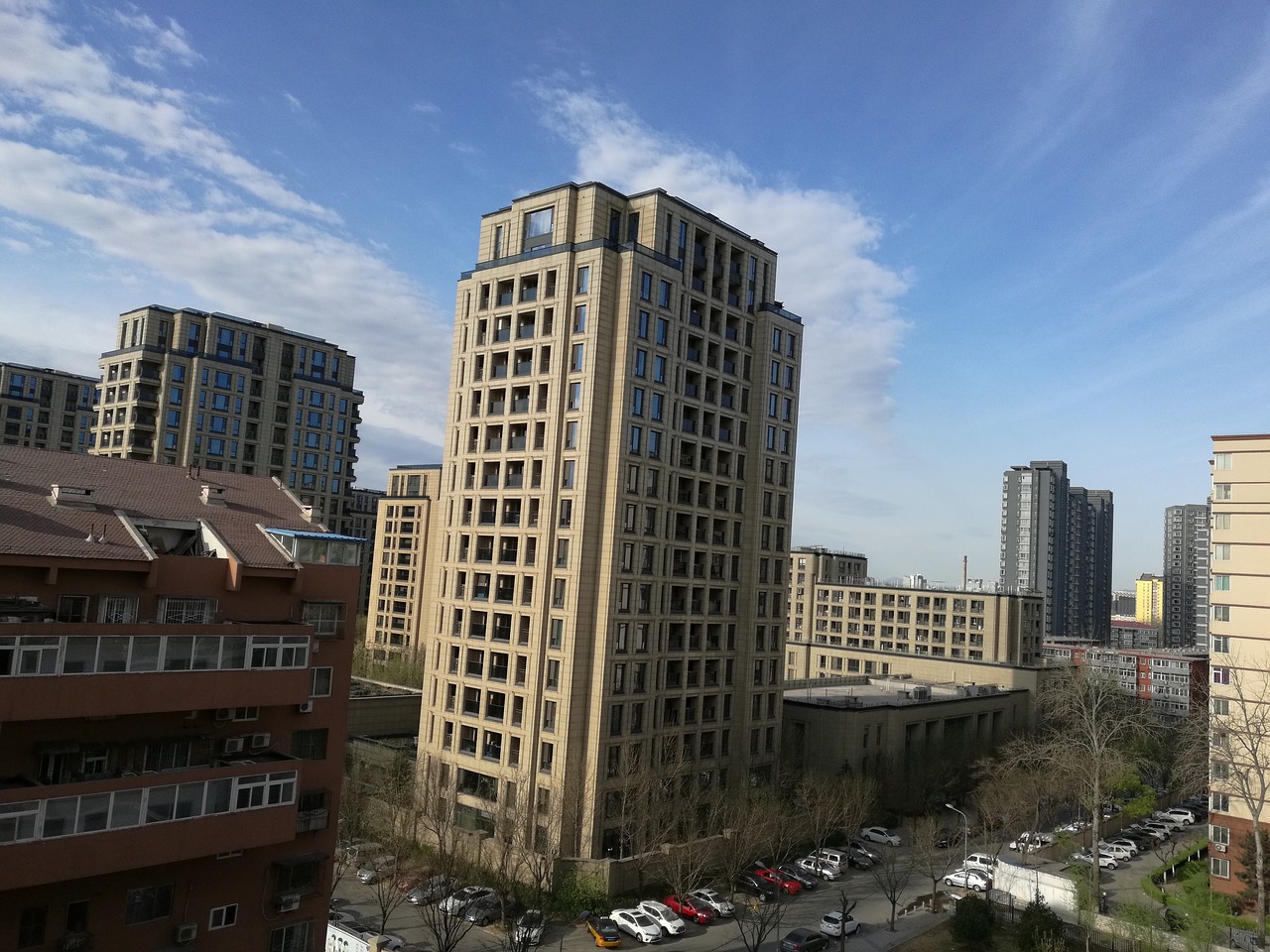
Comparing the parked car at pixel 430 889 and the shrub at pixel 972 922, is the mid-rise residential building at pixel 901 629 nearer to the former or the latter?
the shrub at pixel 972 922

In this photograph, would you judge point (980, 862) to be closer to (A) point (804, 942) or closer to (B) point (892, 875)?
(B) point (892, 875)

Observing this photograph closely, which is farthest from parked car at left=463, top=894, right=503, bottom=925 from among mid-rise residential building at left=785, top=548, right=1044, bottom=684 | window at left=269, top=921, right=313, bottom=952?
mid-rise residential building at left=785, top=548, right=1044, bottom=684

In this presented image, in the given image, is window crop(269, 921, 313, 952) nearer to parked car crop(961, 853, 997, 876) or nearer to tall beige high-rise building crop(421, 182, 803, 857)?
tall beige high-rise building crop(421, 182, 803, 857)

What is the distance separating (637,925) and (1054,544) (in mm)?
146739

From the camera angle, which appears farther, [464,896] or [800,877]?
[800,877]

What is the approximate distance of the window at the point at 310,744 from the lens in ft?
95.0

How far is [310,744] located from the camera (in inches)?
1152

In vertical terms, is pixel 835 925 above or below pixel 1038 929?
below

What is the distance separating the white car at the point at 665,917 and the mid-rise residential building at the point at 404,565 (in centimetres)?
6062

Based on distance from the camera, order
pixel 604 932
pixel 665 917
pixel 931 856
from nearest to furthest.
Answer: pixel 604 932 → pixel 665 917 → pixel 931 856

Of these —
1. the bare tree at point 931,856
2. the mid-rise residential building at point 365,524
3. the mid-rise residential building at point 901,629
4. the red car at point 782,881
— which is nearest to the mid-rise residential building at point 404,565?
the mid-rise residential building at point 365,524

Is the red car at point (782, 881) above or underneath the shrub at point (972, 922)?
underneath

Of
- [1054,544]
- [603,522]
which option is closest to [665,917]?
[603,522]

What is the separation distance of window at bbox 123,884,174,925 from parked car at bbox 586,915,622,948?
1984 cm
